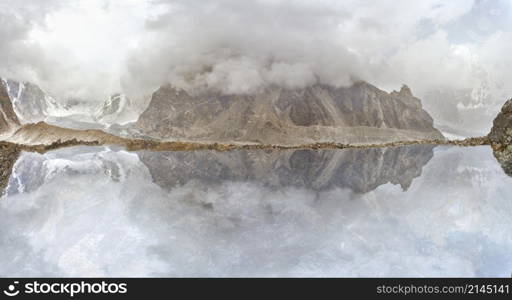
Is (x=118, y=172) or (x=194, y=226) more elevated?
(x=118, y=172)

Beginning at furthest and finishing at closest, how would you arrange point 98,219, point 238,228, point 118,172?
1. point 118,172
2. point 98,219
3. point 238,228

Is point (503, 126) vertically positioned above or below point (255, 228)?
above

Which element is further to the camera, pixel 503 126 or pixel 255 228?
pixel 503 126

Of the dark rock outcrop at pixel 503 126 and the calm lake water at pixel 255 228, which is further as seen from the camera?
the dark rock outcrop at pixel 503 126

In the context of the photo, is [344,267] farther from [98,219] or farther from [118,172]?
[118,172]

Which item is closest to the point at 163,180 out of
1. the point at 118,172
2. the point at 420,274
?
the point at 118,172

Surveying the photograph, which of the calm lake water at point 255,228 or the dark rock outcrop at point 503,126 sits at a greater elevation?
the dark rock outcrop at point 503,126

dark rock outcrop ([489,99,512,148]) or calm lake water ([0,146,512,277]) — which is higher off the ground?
dark rock outcrop ([489,99,512,148])

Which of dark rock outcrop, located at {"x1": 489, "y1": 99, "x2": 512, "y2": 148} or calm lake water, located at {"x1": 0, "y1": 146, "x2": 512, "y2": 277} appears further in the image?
dark rock outcrop, located at {"x1": 489, "y1": 99, "x2": 512, "y2": 148}
